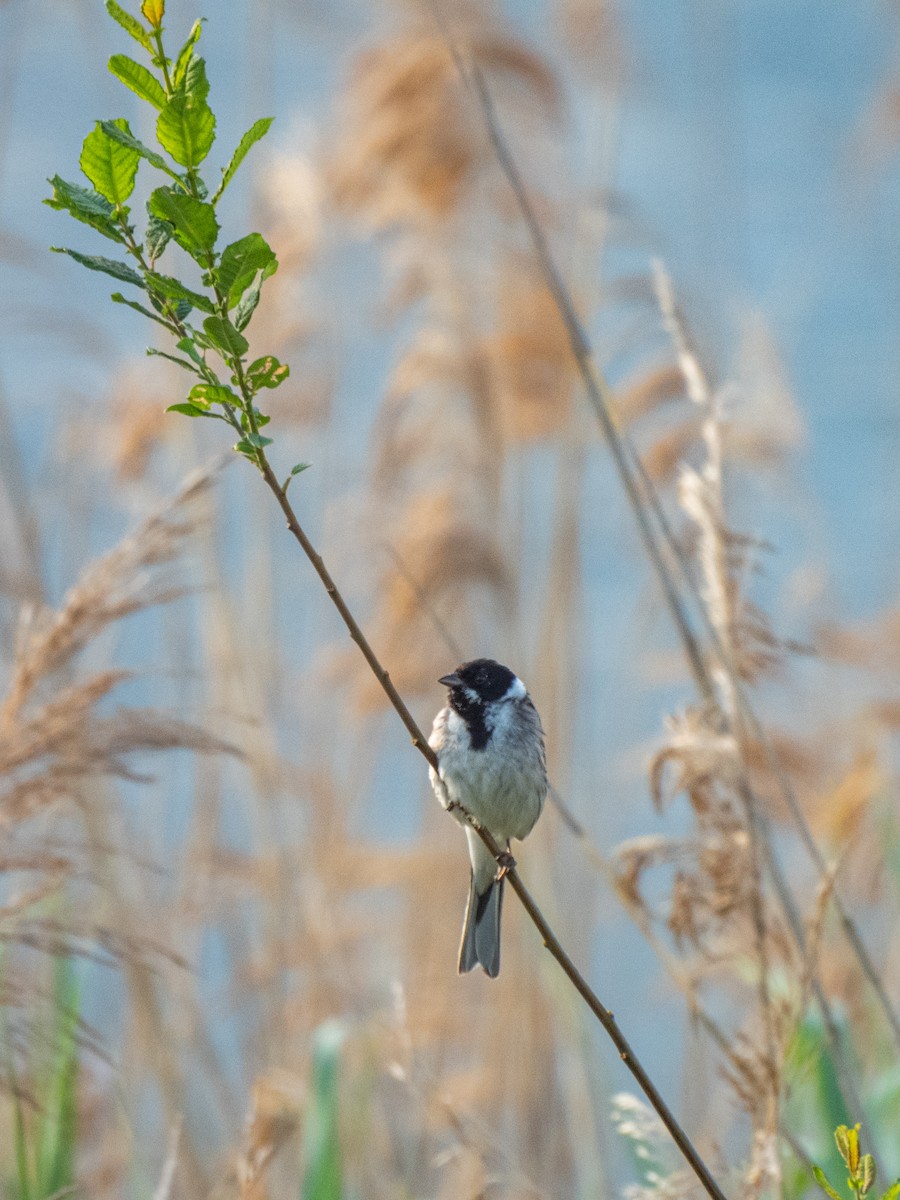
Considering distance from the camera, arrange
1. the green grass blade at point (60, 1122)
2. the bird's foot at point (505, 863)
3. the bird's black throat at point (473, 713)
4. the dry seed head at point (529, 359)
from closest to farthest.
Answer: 1. the bird's foot at point (505, 863)
2. the bird's black throat at point (473, 713)
3. the green grass blade at point (60, 1122)
4. the dry seed head at point (529, 359)

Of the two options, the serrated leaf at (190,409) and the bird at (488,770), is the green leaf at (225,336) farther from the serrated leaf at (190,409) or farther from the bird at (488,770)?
the bird at (488,770)

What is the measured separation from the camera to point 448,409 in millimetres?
4047

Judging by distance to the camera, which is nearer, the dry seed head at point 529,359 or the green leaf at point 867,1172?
the green leaf at point 867,1172

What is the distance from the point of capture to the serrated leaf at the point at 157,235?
2.94 ft

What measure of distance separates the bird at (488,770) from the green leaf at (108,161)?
842 millimetres

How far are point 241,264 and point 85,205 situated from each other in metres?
0.11

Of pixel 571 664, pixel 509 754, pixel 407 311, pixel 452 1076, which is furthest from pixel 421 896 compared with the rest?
pixel 509 754

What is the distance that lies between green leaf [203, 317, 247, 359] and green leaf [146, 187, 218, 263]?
40mm

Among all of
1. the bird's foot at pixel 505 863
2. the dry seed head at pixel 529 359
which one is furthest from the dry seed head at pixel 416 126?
the bird's foot at pixel 505 863

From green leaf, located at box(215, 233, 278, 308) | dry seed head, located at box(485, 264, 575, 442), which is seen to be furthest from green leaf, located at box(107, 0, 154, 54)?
dry seed head, located at box(485, 264, 575, 442)

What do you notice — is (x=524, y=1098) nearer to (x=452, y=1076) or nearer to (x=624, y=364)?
(x=452, y=1076)

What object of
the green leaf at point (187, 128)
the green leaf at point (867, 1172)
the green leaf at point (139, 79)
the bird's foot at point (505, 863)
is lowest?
the green leaf at point (867, 1172)

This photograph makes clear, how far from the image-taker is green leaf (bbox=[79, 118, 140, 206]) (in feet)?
2.88

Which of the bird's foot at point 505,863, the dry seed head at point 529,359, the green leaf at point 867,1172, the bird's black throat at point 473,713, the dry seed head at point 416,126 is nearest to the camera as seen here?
the green leaf at point 867,1172
